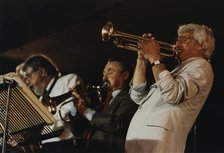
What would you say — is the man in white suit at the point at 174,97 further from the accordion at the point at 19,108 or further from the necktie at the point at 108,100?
the necktie at the point at 108,100

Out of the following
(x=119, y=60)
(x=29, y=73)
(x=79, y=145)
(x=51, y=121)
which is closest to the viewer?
(x=51, y=121)

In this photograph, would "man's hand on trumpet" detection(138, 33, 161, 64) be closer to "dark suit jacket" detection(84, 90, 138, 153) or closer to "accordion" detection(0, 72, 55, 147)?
"dark suit jacket" detection(84, 90, 138, 153)

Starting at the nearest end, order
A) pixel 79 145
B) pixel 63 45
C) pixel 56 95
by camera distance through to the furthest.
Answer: pixel 79 145 < pixel 56 95 < pixel 63 45

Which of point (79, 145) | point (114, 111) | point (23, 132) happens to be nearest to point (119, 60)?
point (114, 111)

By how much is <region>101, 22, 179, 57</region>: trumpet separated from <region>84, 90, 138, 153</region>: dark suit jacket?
60cm

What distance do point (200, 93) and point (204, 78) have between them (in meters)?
0.12

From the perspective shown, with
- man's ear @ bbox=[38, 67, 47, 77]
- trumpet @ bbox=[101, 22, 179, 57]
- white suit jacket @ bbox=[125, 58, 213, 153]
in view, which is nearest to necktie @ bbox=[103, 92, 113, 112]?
trumpet @ bbox=[101, 22, 179, 57]

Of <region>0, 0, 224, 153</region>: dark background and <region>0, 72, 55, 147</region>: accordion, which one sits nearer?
<region>0, 72, 55, 147</region>: accordion

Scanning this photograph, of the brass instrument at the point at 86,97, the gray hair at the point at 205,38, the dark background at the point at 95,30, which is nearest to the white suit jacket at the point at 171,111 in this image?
the gray hair at the point at 205,38

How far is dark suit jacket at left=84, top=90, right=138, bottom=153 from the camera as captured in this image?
203 inches

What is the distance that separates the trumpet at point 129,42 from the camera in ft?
15.6

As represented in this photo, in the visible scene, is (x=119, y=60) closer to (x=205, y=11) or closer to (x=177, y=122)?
(x=205, y=11)

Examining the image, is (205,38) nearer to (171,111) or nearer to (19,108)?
(171,111)

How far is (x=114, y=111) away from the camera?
5352mm
